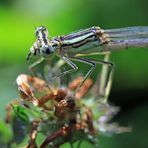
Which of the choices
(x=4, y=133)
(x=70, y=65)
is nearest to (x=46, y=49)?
(x=70, y=65)

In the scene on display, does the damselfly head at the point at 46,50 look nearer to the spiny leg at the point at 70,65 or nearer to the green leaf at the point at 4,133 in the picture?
the spiny leg at the point at 70,65

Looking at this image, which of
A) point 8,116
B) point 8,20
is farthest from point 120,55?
point 8,116

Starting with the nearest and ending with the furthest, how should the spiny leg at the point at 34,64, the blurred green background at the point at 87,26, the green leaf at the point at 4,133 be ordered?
the green leaf at the point at 4,133, the spiny leg at the point at 34,64, the blurred green background at the point at 87,26

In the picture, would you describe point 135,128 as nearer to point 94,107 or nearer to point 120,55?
point 120,55

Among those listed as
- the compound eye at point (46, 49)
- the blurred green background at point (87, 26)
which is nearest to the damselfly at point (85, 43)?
the compound eye at point (46, 49)

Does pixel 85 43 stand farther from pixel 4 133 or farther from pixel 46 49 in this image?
pixel 4 133

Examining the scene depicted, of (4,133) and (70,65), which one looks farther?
(70,65)
